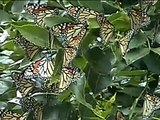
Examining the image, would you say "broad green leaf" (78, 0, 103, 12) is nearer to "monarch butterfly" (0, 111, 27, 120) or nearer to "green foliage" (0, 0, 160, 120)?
"green foliage" (0, 0, 160, 120)

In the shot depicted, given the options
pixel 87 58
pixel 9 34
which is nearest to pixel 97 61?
pixel 87 58

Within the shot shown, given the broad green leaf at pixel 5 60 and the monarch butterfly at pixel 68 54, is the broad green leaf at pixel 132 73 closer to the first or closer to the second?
the monarch butterfly at pixel 68 54

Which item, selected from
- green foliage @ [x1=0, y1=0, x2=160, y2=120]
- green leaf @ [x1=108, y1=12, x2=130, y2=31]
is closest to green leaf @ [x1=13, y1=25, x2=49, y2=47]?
green foliage @ [x1=0, y1=0, x2=160, y2=120]

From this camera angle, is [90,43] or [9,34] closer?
[90,43]

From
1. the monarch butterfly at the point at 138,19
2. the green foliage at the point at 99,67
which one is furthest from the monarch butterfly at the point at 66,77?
the monarch butterfly at the point at 138,19

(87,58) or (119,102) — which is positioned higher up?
(87,58)

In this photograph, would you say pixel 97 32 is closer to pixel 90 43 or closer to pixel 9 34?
pixel 90 43

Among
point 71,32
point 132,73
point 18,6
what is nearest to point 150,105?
point 132,73

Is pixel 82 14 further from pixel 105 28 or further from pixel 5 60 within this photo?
pixel 5 60
